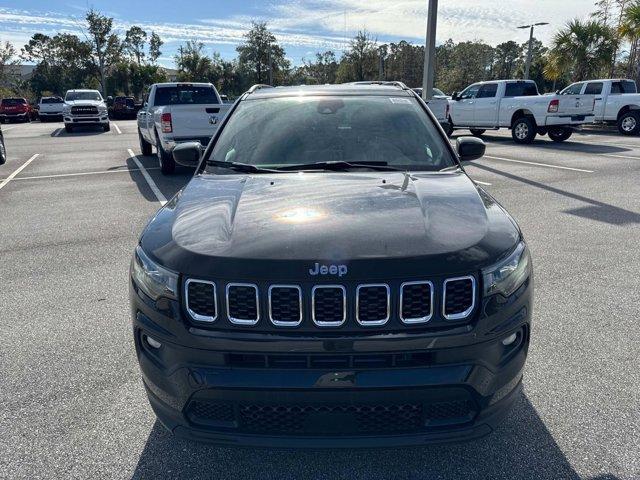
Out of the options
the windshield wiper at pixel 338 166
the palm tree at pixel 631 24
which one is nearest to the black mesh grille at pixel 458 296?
the windshield wiper at pixel 338 166

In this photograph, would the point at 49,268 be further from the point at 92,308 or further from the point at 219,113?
the point at 219,113

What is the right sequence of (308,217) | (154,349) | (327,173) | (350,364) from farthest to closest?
(327,173), (308,217), (154,349), (350,364)

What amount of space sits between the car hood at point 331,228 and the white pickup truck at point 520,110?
14783 mm

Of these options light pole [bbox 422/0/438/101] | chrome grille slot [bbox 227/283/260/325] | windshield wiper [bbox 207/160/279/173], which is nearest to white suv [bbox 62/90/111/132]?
light pole [bbox 422/0/438/101]

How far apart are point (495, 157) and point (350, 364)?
1280 centimetres

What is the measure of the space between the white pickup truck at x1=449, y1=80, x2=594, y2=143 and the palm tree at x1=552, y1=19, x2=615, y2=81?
35.4 ft

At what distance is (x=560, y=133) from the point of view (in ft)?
56.3

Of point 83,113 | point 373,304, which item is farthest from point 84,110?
point 373,304

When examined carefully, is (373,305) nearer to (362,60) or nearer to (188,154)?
(188,154)

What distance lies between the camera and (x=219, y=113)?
11.0m

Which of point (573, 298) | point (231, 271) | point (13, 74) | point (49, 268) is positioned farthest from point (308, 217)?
point (13, 74)

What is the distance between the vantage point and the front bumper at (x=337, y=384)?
189 cm

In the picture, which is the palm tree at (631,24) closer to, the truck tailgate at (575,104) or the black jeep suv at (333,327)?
the truck tailgate at (575,104)

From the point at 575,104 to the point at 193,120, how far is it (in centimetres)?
1167
